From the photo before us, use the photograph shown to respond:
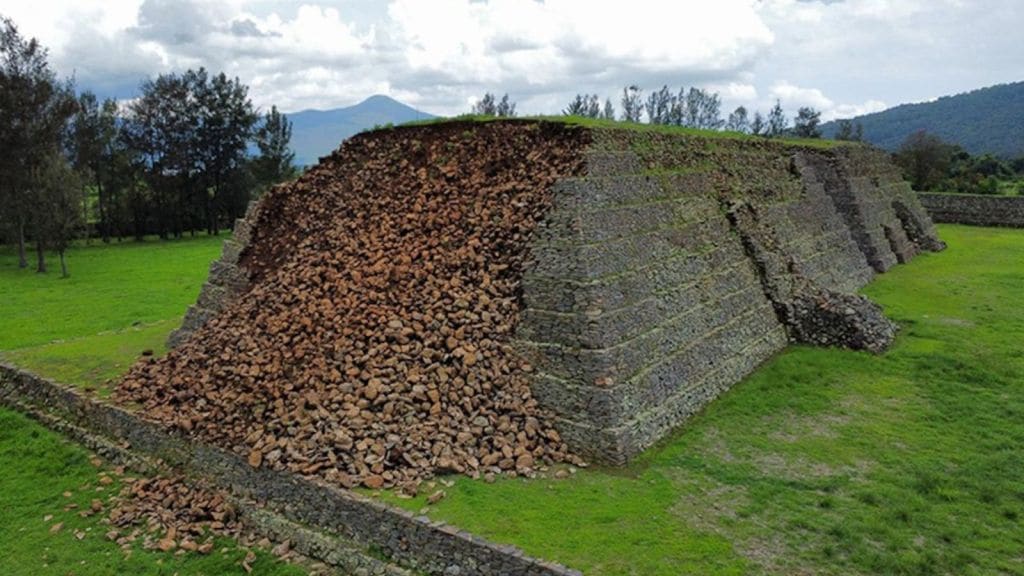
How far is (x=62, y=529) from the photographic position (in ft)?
33.4

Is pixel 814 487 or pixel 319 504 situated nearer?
pixel 319 504

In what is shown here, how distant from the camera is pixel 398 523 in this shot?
27.5ft

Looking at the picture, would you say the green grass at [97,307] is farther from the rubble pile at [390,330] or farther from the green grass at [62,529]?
the rubble pile at [390,330]

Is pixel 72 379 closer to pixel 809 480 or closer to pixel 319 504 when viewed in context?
pixel 319 504

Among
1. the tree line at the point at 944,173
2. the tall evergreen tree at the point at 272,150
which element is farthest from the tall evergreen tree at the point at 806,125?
the tall evergreen tree at the point at 272,150

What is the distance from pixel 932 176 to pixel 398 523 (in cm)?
4849

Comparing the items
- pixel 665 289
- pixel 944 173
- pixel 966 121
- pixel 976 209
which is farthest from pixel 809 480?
pixel 966 121

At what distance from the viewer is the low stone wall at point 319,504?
25.6 feet

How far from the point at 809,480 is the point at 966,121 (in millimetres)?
165699

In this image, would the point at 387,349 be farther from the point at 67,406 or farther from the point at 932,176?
the point at 932,176

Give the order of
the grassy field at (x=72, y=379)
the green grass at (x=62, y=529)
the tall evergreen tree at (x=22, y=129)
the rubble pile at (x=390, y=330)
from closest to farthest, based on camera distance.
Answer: the green grass at (x=62, y=529) → the grassy field at (x=72, y=379) → the rubble pile at (x=390, y=330) → the tall evergreen tree at (x=22, y=129)

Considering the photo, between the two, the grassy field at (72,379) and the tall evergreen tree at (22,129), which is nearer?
the grassy field at (72,379)

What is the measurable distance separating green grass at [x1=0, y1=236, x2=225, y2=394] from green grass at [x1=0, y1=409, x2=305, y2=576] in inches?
→ 59.4

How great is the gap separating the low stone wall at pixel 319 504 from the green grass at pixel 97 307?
55.9 inches
